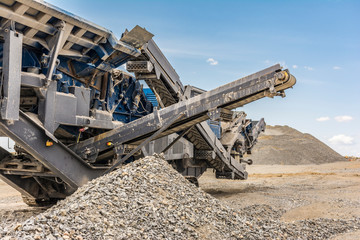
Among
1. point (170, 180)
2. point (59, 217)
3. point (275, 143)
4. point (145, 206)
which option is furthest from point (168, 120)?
point (275, 143)

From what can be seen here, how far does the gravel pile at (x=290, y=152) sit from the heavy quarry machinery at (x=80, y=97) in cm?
2197

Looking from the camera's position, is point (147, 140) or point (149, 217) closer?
point (149, 217)

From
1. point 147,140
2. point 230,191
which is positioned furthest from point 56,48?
point 230,191

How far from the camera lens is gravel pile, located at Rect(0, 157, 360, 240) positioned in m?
4.38

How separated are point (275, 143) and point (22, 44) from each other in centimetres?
3004

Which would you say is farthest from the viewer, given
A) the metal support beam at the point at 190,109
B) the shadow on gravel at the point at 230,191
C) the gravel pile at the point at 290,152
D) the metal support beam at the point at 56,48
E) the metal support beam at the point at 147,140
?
the gravel pile at the point at 290,152

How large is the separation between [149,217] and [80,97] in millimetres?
2960

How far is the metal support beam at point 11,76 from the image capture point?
566 cm

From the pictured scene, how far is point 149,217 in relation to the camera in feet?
16.4

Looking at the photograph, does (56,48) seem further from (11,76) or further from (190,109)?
(190,109)

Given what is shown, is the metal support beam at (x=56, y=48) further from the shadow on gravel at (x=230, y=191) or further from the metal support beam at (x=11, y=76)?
the shadow on gravel at (x=230, y=191)

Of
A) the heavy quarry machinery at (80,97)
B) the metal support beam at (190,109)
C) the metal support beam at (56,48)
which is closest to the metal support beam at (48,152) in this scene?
the heavy quarry machinery at (80,97)

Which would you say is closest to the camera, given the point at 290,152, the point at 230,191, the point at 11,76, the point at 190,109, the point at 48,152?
the point at 11,76

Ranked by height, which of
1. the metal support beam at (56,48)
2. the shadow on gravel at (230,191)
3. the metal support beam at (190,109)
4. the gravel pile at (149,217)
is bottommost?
the shadow on gravel at (230,191)
